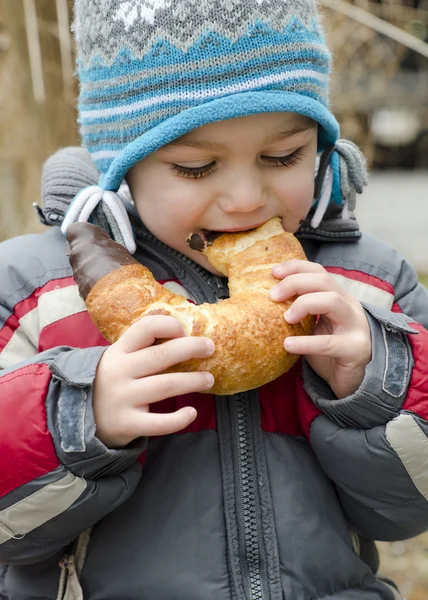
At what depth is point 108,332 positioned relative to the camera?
153 centimetres

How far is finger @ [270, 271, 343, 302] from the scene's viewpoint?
1.58 m

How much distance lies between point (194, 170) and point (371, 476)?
0.71m

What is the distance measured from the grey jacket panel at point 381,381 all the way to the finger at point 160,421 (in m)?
0.35

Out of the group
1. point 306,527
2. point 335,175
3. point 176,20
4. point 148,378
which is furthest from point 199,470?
point 176,20

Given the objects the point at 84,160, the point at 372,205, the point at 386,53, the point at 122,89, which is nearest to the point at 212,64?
the point at 122,89

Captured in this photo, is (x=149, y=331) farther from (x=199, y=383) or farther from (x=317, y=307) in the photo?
(x=317, y=307)

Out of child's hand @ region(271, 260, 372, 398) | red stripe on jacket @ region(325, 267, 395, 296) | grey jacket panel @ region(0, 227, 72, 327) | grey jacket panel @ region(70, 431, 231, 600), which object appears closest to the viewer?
child's hand @ region(271, 260, 372, 398)

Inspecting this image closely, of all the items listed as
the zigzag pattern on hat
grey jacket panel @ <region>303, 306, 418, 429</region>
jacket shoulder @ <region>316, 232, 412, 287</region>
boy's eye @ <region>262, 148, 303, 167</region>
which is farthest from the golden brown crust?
the zigzag pattern on hat

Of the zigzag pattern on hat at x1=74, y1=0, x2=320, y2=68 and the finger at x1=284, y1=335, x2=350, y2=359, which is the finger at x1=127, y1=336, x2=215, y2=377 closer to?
the finger at x1=284, y1=335, x2=350, y2=359

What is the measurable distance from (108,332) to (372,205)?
22.5ft

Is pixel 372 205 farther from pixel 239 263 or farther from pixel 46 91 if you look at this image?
pixel 239 263

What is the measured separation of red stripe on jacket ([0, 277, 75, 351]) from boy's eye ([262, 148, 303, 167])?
493mm

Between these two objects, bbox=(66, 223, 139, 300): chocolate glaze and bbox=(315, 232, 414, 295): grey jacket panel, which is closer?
bbox=(66, 223, 139, 300): chocolate glaze

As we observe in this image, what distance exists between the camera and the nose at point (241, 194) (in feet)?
5.26
